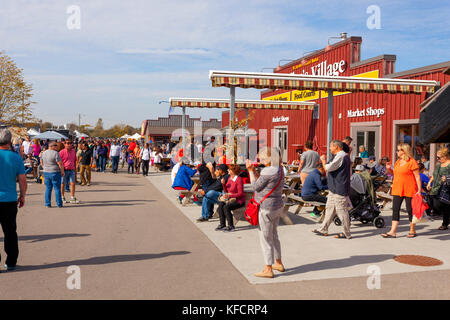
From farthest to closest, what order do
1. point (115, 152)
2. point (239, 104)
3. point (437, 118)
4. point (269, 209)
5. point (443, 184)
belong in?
point (115, 152) < point (239, 104) < point (443, 184) < point (269, 209) < point (437, 118)

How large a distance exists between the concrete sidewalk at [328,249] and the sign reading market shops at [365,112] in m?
7.53

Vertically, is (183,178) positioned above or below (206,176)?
below

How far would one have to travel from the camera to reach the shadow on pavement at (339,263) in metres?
5.50

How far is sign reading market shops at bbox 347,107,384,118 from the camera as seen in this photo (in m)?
15.8

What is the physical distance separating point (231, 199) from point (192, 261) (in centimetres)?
245

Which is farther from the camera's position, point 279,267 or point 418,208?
point 418,208

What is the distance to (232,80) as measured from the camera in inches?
467

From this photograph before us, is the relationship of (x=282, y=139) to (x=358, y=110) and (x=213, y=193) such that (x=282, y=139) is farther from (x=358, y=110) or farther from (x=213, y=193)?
(x=213, y=193)

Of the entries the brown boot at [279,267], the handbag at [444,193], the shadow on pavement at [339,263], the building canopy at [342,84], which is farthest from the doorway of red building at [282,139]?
the brown boot at [279,267]

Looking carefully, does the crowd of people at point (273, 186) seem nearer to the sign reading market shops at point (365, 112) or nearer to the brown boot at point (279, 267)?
the brown boot at point (279, 267)

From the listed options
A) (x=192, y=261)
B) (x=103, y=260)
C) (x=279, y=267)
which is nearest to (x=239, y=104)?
(x=192, y=261)

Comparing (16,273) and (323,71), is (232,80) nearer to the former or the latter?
(16,273)

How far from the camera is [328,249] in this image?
6648 millimetres

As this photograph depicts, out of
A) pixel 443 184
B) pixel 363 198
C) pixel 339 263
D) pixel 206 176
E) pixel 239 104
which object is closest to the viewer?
pixel 339 263
